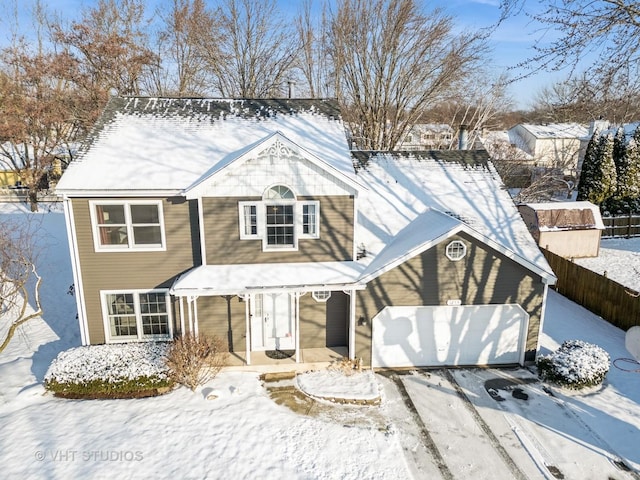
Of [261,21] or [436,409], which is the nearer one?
[436,409]

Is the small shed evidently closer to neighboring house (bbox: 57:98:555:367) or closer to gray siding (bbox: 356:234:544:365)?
neighboring house (bbox: 57:98:555:367)

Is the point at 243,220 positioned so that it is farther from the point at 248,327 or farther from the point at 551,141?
the point at 551,141

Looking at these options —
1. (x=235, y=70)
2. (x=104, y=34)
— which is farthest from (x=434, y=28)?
(x=104, y=34)

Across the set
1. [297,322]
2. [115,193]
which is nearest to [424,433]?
[297,322]

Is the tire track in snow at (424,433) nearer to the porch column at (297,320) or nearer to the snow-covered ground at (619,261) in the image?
the porch column at (297,320)

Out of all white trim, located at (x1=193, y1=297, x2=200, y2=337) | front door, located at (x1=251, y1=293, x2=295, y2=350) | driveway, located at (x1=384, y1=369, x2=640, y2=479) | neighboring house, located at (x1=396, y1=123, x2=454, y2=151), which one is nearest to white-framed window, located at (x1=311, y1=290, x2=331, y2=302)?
front door, located at (x1=251, y1=293, x2=295, y2=350)

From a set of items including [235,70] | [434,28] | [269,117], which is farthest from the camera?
[235,70]

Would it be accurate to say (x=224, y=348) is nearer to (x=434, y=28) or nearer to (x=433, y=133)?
(x=434, y=28)

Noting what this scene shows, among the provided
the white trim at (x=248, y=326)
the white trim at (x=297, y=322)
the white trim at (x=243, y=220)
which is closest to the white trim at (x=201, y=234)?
the white trim at (x=243, y=220)
